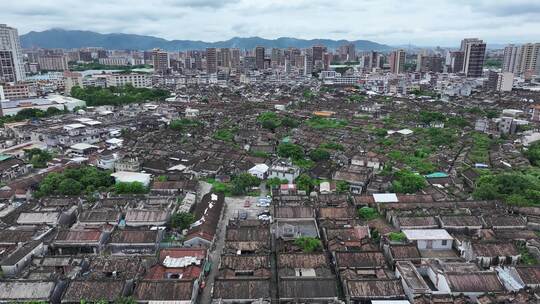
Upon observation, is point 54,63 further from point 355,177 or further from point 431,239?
point 431,239

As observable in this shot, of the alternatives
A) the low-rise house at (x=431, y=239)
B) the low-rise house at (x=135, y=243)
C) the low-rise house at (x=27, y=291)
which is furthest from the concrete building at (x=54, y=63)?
the low-rise house at (x=431, y=239)

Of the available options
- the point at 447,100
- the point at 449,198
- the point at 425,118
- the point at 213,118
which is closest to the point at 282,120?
the point at 213,118

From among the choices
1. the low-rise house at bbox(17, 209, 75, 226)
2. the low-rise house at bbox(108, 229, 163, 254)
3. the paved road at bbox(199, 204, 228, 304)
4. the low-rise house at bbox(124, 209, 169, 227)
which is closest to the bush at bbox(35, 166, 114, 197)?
the low-rise house at bbox(17, 209, 75, 226)

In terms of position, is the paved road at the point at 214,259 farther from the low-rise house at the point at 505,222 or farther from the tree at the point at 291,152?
the low-rise house at the point at 505,222

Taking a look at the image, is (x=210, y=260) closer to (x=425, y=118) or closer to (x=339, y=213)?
(x=339, y=213)

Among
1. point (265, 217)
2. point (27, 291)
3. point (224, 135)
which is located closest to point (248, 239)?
point (265, 217)
